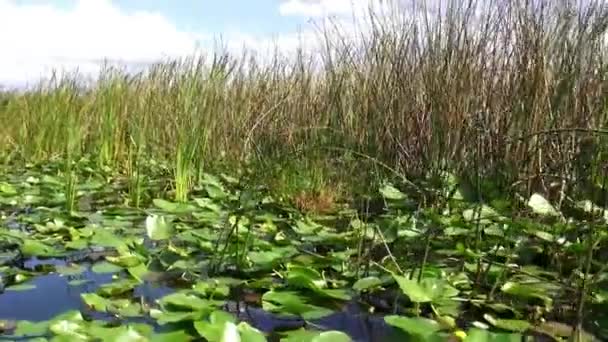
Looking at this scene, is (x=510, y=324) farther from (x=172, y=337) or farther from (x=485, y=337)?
(x=172, y=337)

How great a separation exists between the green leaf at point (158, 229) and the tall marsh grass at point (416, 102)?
529 millimetres

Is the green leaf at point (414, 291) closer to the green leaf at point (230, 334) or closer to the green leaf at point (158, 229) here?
the green leaf at point (230, 334)

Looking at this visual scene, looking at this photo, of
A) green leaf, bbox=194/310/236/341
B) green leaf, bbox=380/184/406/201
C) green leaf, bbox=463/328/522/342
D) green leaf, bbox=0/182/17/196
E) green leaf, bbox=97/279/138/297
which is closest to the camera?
green leaf, bbox=463/328/522/342

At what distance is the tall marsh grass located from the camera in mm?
2783

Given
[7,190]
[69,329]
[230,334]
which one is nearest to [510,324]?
[230,334]

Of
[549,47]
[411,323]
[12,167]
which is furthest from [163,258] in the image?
[12,167]

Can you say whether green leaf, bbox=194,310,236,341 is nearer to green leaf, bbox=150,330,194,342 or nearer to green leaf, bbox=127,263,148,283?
green leaf, bbox=150,330,194,342

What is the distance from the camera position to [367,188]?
9.97 feet

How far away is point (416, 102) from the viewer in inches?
130

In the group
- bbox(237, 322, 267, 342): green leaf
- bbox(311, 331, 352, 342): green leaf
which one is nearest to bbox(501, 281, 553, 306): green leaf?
bbox(311, 331, 352, 342): green leaf

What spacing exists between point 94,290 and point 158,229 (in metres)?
0.30

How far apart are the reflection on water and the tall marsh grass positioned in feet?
1.53

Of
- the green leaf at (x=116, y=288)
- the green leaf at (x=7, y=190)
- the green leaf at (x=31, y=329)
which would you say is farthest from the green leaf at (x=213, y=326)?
the green leaf at (x=7, y=190)

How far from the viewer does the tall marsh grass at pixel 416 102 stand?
278 centimetres
